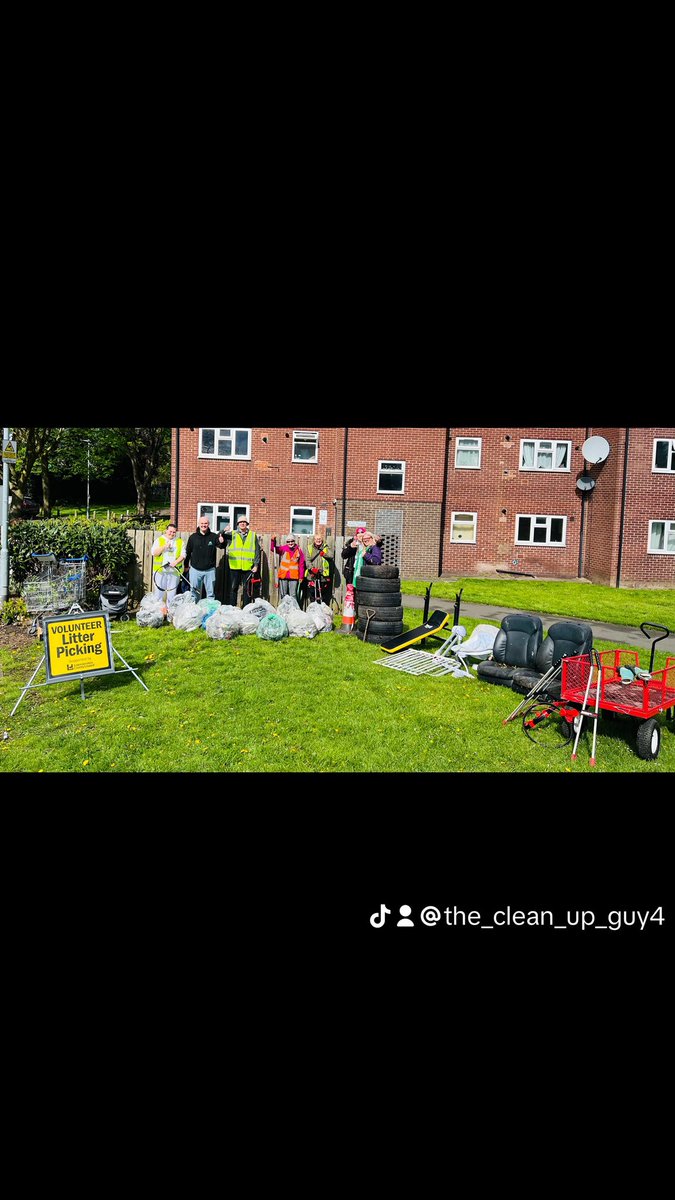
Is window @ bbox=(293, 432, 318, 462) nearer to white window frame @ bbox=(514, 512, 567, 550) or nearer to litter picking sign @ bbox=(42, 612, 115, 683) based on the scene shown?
white window frame @ bbox=(514, 512, 567, 550)

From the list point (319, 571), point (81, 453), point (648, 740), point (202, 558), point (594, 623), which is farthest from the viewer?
point (81, 453)

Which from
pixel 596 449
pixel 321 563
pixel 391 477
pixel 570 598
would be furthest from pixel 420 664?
pixel 596 449

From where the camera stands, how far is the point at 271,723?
5.75 metres

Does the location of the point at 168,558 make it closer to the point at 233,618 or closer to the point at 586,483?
the point at 233,618

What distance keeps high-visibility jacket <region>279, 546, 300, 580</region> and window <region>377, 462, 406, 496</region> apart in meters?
8.33

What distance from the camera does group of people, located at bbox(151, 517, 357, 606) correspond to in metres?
9.65

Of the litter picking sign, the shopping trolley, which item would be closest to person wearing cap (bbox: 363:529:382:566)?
the shopping trolley

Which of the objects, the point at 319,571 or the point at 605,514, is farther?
the point at 605,514

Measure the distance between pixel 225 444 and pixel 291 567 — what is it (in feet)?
29.5

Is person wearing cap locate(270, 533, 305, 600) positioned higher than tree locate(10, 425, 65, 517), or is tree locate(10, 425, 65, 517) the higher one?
tree locate(10, 425, 65, 517)

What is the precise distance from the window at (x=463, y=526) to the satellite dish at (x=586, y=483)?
2767 millimetres

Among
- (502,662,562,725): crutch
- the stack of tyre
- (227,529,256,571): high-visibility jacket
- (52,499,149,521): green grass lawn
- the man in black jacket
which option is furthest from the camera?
(52,499,149,521): green grass lawn
